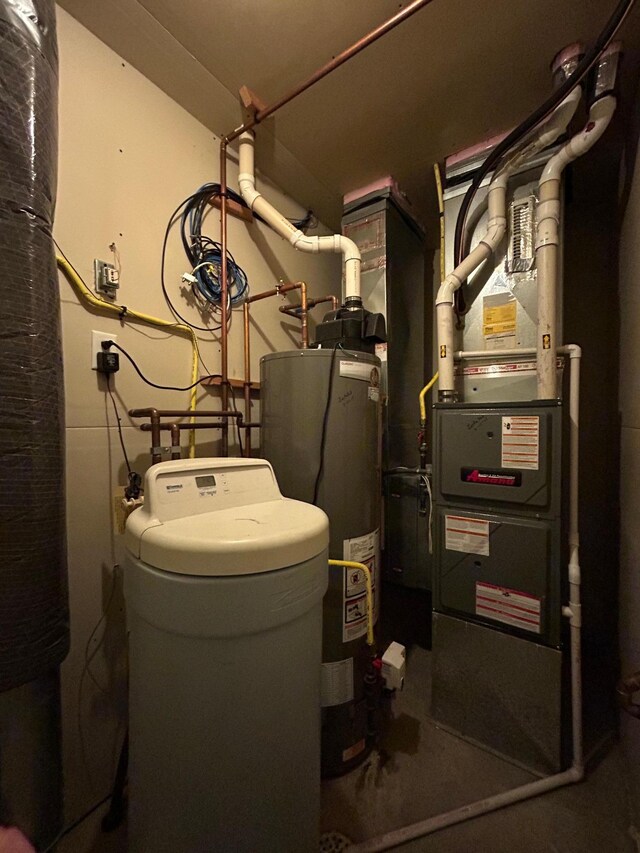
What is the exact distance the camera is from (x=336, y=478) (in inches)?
44.3

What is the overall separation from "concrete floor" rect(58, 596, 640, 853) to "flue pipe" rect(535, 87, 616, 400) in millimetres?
1311

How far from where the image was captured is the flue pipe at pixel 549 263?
1.21m

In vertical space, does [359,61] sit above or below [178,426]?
above

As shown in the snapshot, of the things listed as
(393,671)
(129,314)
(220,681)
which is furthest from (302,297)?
(393,671)

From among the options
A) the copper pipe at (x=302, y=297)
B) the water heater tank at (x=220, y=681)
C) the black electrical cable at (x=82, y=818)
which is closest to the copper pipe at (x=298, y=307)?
the copper pipe at (x=302, y=297)

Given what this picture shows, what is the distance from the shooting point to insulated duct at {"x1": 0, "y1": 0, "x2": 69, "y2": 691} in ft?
2.03

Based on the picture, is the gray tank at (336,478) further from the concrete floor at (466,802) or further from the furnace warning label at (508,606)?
the furnace warning label at (508,606)

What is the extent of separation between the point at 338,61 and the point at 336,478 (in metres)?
1.47

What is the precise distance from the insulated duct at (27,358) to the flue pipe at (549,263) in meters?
1.52

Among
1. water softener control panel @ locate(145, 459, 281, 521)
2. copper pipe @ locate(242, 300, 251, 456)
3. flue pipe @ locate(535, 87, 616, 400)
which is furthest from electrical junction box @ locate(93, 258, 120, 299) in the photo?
flue pipe @ locate(535, 87, 616, 400)

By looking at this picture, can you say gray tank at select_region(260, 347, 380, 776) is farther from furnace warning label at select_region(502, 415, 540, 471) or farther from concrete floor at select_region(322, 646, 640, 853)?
furnace warning label at select_region(502, 415, 540, 471)

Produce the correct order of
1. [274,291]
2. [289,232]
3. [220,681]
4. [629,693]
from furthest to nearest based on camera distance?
[274,291]
[289,232]
[629,693]
[220,681]

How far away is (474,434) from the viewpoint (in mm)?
1259

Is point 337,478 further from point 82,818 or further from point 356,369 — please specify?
point 82,818
